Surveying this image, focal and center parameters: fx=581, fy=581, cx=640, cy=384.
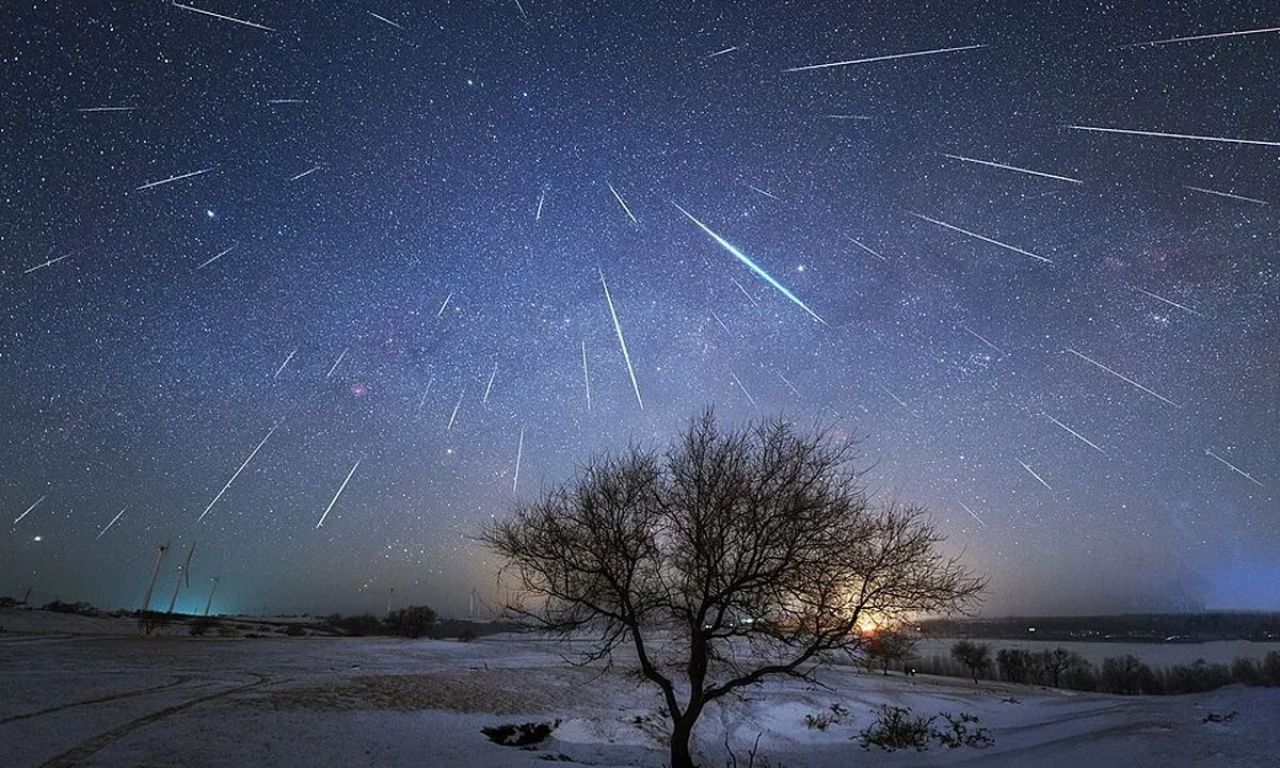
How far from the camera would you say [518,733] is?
25.1 meters

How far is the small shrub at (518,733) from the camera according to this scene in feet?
78.2

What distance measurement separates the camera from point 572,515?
1866 centimetres

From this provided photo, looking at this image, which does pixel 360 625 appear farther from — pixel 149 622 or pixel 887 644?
pixel 887 644

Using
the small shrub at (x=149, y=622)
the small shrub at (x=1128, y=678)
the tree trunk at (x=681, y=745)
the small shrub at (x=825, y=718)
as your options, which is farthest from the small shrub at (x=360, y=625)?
the small shrub at (x=1128, y=678)

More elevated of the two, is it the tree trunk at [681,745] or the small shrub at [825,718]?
the tree trunk at [681,745]

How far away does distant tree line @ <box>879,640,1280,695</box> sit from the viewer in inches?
4090

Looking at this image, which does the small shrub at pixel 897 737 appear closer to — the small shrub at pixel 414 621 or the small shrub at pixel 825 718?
the small shrub at pixel 825 718

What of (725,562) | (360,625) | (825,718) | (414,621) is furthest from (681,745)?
(360,625)

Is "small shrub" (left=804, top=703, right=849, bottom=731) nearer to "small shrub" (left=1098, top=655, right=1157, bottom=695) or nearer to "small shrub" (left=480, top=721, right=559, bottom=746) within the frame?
"small shrub" (left=480, top=721, right=559, bottom=746)

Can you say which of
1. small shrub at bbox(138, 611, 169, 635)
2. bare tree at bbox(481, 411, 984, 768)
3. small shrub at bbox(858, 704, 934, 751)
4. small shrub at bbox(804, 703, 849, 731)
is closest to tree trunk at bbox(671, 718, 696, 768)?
bare tree at bbox(481, 411, 984, 768)

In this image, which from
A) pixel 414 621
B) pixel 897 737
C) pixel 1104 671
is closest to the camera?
pixel 897 737

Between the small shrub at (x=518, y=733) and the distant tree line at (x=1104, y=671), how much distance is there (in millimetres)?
97834

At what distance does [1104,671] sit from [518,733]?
5628 inches

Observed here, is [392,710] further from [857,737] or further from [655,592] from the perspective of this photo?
[857,737]
